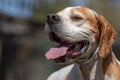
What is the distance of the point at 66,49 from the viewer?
812 centimetres

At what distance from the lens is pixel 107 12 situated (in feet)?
73.6

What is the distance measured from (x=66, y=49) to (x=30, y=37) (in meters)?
11.1

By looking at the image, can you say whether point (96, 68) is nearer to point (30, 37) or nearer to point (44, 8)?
point (30, 37)

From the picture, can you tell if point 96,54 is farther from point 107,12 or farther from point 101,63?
point 107,12

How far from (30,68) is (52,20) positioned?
8.30m

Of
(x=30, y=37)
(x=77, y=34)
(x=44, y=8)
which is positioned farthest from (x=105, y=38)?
(x=44, y=8)

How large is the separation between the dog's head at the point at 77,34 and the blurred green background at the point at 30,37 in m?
3.58

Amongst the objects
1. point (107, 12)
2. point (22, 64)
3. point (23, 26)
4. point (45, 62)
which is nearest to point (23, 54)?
point (22, 64)

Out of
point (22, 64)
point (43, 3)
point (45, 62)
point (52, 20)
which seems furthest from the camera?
point (43, 3)

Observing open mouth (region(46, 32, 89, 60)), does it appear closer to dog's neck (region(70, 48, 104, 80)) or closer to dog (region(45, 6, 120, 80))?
dog (region(45, 6, 120, 80))

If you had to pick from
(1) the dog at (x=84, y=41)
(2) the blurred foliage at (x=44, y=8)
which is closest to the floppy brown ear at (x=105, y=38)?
(1) the dog at (x=84, y=41)

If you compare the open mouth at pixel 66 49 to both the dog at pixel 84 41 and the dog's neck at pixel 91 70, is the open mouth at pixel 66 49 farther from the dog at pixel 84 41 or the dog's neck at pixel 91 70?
the dog's neck at pixel 91 70

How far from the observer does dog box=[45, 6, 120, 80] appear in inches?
316

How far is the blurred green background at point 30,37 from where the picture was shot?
51.6ft
